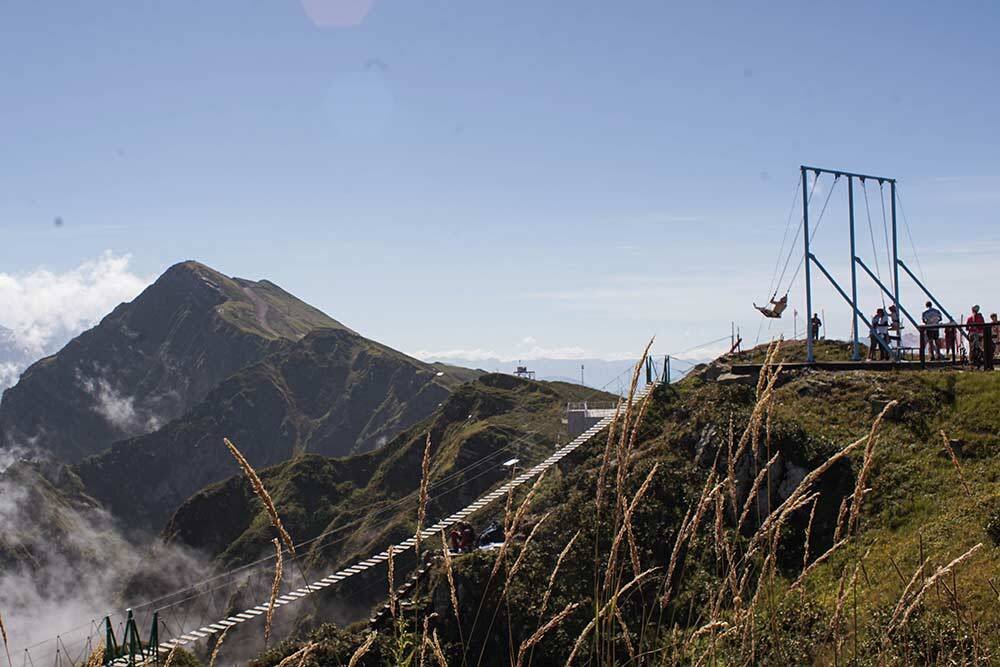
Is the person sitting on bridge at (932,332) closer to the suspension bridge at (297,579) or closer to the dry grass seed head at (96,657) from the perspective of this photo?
the suspension bridge at (297,579)

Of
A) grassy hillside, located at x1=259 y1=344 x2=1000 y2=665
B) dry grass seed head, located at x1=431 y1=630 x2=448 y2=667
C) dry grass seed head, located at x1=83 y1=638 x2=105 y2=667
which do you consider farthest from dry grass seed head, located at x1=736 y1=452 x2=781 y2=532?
grassy hillside, located at x1=259 y1=344 x2=1000 y2=665

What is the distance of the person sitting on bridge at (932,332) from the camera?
90.1 feet

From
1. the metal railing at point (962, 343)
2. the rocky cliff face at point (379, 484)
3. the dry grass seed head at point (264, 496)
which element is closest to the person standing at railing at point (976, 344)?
the metal railing at point (962, 343)

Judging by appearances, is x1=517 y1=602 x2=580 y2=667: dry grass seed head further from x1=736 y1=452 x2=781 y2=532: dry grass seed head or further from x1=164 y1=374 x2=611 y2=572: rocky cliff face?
x1=164 y1=374 x2=611 y2=572: rocky cliff face

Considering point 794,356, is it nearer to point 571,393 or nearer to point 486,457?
point 486,457

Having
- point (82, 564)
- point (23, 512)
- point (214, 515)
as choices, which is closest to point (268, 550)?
point (214, 515)

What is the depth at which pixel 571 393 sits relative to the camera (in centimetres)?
8569

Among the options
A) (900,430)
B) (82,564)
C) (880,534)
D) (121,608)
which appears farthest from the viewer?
(82,564)

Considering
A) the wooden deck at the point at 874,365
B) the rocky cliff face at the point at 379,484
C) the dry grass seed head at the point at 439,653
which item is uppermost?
the wooden deck at the point at 874,365

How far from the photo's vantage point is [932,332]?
90.3 feet

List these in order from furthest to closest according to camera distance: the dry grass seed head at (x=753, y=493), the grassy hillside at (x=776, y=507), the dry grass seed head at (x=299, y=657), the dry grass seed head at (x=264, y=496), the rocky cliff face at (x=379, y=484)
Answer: the rocky cliff face at (x=379, y=484)
the grassy hillside at (x=776, y=507)
the dry grass seed head at (x=753, y=493)
the dry grass seed head at (x=299, y=657)
the dry grass seed head at (x=264, y=496)

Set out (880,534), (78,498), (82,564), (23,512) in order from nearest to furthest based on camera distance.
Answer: (880,534)
(82,564)
(23,512)
(78,498)

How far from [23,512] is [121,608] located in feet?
293

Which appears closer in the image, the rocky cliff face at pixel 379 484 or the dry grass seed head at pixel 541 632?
the dry grass seed head at pixel 541 632
